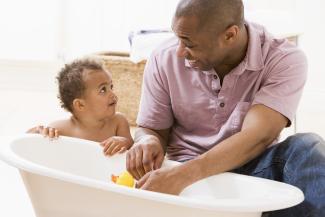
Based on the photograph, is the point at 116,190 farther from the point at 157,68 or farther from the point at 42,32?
the point at 42,32

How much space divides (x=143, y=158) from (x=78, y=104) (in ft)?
1.57

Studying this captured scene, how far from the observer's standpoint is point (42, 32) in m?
3.48

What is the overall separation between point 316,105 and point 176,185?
7.58 feet

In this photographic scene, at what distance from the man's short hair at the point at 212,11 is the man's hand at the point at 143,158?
0.96 ft

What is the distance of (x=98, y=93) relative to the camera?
162cm

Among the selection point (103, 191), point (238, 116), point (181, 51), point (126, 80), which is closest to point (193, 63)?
point (181, 51)

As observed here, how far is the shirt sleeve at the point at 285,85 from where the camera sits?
1250mm

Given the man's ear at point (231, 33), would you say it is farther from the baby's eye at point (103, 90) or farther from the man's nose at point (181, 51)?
the baby's eye at point (103, 90)

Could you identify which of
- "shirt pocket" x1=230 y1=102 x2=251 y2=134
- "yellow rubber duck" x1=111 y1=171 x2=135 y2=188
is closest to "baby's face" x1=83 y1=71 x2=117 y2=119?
"yellow rubber duck" x1=111 y1=171 x2=135 y2=188

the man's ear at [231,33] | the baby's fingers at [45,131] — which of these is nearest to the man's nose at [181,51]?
the man's ear at [231,33]

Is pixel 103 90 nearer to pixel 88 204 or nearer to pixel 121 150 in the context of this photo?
pixel 121 150

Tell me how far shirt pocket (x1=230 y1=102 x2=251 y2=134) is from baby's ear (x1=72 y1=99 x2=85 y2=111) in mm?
525

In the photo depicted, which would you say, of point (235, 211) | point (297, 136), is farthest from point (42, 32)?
point (235, 211)

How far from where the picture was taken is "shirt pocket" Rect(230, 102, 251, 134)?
51.3 inches
